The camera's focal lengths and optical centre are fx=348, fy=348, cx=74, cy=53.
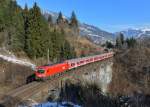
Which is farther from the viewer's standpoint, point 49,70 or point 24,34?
point 24,34

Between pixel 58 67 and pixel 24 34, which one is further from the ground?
pixel 24 34

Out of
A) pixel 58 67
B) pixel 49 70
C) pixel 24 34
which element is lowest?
pixel 49 70

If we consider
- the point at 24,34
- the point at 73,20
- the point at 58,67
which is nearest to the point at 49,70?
the point at 58,67

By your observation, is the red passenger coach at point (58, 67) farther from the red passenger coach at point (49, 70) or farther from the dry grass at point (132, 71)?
the dry grass at point (132, 71)

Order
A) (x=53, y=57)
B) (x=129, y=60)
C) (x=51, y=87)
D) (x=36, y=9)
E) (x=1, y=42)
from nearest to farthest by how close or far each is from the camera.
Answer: (x=51, y=87) < (x=1, y=42) < (x=36, y=9) < (x=53, y=57) < (x=129, y=60)

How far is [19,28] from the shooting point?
71.1 meters

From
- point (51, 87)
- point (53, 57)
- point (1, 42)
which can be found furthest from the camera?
point (53, 57)

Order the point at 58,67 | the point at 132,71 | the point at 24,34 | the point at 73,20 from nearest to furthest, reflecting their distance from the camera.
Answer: the point at 58,67, the point at 24,34, the point at 132,71, the point at 73,20

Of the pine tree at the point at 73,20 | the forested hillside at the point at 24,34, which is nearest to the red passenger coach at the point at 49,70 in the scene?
the forested hillside at the point at 24,34

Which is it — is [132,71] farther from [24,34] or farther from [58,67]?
[58,67]

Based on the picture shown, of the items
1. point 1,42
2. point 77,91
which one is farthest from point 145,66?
point 77,91

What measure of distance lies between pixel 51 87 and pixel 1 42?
1336 inches

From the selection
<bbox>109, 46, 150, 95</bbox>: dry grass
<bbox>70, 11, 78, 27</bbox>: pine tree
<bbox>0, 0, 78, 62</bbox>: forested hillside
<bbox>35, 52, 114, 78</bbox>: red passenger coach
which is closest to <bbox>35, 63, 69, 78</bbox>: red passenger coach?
<bbox>35, 52, 114, 78</bbox>: red passenger coach

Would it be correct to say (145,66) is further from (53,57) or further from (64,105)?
(64,105)
